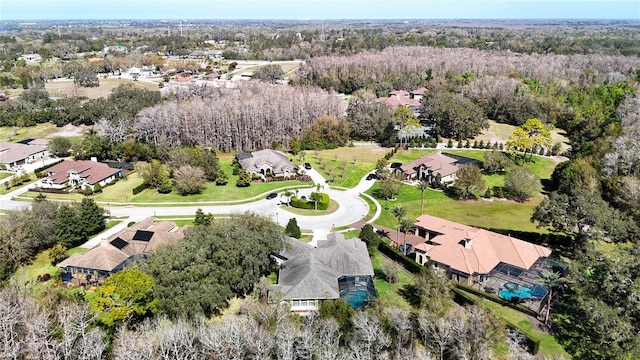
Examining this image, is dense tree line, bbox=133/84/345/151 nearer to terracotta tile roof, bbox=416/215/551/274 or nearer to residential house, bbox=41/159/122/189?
residential house, bbox=41/159/122/189

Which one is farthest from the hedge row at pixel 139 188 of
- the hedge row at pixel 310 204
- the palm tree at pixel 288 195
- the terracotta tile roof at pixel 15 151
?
the terracotta tile roof at pixel 15 151

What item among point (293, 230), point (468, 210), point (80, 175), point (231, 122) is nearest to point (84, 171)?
point (80, 175)

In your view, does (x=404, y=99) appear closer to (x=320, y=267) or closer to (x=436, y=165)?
(x=436, y=165)

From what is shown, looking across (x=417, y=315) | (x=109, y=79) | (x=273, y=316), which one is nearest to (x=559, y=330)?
(x=417, y=315)

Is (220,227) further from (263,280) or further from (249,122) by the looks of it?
(249,122)

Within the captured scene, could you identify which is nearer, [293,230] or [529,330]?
[529,330]
